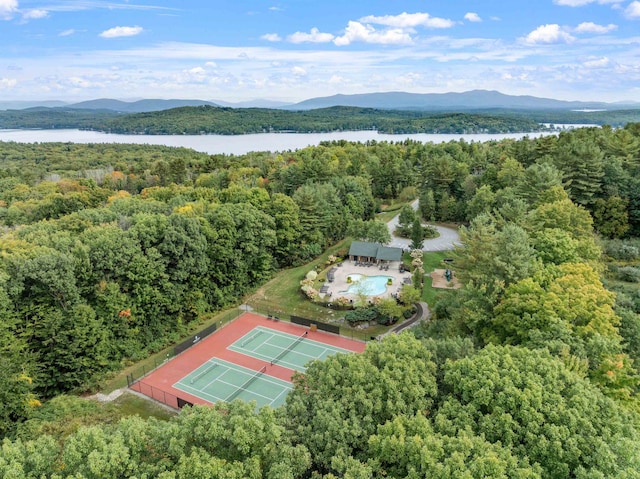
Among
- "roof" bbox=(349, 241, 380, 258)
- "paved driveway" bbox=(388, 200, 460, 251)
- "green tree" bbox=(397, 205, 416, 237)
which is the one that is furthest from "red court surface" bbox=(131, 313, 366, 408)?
"green tree" bbox=(397, 205, 416, 237)

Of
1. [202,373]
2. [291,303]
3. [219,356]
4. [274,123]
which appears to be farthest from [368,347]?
[274,123]

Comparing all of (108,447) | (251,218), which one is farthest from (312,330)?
(108,447)

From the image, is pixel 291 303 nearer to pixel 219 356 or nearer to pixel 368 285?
pixel 368 285

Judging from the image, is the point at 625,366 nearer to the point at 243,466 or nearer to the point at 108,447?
the point at 243,466

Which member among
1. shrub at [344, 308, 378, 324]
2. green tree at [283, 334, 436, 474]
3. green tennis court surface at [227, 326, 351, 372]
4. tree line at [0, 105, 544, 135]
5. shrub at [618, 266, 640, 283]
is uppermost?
tree line at [0, 105, 544, 135]

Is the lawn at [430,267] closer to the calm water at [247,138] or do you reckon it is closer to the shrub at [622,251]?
the shrub at [622,251]

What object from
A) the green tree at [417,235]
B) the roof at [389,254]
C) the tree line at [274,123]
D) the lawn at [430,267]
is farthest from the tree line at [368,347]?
the tree line at [274,123]

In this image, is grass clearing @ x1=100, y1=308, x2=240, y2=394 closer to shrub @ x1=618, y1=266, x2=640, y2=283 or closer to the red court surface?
the red court surface
